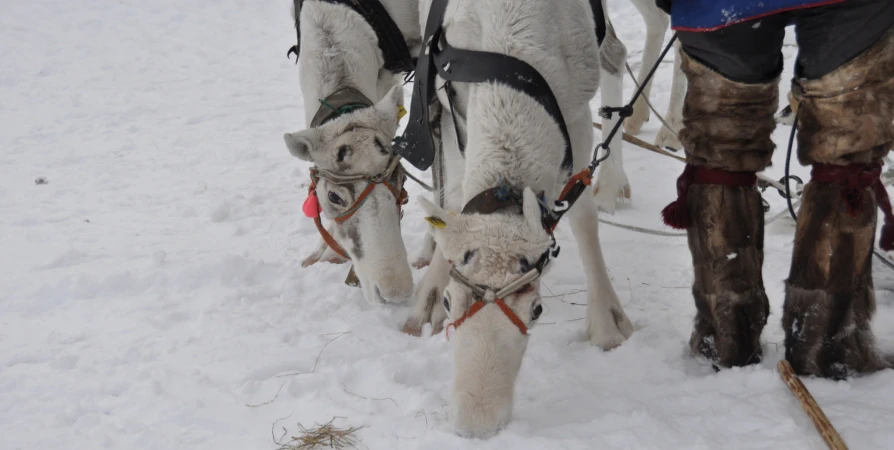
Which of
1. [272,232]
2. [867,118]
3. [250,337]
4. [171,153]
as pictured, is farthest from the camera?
[171,153]

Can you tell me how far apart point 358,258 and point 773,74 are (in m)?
2.70

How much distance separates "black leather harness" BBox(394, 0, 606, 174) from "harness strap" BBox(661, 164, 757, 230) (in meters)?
0.59

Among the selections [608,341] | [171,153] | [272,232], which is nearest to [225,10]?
[171,153]

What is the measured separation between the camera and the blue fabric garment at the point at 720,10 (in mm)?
2539

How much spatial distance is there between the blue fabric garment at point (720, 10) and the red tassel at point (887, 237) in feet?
3.40

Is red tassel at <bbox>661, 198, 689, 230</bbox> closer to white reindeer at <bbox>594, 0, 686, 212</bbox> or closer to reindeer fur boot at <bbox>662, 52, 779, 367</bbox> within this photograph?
reindeer fur boot at <bbox>662, 52, 779, 367</bbox>

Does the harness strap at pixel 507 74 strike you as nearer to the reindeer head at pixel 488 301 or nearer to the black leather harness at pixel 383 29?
the reindeer head at pixel 488 301

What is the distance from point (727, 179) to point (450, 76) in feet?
4.74

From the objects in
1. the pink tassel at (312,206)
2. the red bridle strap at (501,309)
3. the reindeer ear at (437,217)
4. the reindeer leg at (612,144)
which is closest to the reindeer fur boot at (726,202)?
the red bridle strap at (501,309)

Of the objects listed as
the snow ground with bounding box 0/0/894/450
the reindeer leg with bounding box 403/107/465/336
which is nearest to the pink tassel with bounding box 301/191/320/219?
the snow ground with bounding box 0/0/894/450

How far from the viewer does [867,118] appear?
2.61 metres

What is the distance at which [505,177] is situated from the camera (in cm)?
306

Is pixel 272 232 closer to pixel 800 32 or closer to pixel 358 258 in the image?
pixel 358 258

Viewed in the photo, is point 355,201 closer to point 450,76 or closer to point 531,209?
point 450,76
